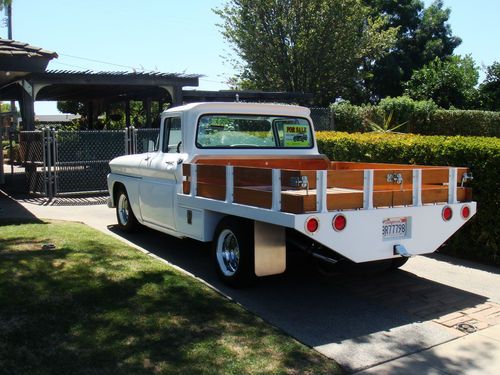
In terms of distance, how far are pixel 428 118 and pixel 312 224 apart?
18.2 metres

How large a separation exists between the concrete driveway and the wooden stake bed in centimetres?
99

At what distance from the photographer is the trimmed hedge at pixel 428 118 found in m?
20.8

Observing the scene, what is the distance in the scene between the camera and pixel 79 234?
8.11m

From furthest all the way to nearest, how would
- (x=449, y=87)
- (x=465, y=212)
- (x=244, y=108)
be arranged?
(x=449, y=87) → (x=244, y=108) → (x=465, y=212)

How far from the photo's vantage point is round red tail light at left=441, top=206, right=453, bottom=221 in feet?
18.3

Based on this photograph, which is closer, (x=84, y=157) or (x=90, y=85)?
(x=84, y=157)

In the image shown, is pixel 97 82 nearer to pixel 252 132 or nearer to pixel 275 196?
pixel 252 132

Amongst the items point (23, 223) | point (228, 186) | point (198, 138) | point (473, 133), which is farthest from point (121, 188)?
point (473, 133)

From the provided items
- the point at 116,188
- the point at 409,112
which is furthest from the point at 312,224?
the point at 409,112

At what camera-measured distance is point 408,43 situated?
118 feet

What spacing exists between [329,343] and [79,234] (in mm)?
4885

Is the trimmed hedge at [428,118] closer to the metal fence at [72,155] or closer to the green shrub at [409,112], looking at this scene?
the green shrub at [409,112]

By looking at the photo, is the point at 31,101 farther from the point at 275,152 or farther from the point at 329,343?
the point at 329,343

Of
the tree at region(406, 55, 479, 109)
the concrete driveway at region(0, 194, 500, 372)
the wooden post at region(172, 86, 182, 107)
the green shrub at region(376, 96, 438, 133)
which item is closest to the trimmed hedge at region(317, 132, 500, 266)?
the concrete driveway at region(0, 194, 500, 372)
